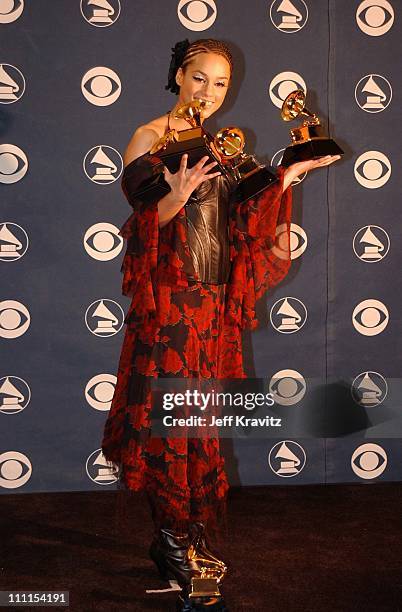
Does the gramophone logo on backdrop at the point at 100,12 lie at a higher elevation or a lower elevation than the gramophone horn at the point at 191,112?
higher

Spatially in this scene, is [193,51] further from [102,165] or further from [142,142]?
[102,165]

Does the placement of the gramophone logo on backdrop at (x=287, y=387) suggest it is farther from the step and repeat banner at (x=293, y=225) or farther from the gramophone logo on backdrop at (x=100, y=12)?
the gramophone logo on backdrop at (x=100, y=12)

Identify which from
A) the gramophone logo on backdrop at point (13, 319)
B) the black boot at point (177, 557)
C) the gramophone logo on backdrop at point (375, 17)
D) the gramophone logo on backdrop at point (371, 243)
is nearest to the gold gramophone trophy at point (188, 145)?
the black boot at point (177, 557)

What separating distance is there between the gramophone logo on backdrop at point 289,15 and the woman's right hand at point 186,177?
1642 millimetres

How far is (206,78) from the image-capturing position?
201cm

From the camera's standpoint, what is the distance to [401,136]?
3.26m

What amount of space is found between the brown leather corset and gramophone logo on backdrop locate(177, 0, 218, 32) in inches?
54.1

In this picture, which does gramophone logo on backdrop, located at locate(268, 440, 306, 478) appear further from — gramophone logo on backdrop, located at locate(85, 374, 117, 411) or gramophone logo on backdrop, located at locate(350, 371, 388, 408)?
gramophone logo on backdrop, located at locate(85, 374, 117, 411)

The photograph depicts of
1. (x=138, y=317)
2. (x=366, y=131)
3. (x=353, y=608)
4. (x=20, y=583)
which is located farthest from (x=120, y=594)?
(x=366, y=131)

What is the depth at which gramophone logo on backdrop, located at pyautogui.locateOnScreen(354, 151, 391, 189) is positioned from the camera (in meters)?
3.25

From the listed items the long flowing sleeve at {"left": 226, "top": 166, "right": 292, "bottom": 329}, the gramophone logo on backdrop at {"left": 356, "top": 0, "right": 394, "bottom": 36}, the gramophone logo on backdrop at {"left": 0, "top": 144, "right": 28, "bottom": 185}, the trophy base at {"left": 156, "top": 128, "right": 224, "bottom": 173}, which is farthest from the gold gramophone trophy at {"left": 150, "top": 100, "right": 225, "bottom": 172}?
the gramophone logo on backdrop at {"left": 356, "top": 0, "right": 394, "bottom": 36}

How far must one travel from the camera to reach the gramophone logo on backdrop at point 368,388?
331 centimetres

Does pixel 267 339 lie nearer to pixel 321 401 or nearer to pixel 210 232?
pixel 321 401

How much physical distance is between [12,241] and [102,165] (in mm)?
522
